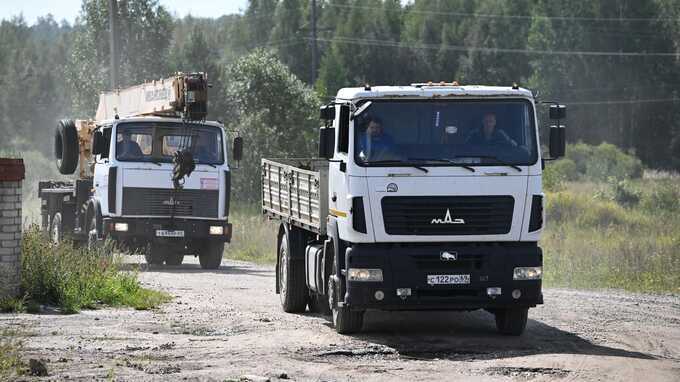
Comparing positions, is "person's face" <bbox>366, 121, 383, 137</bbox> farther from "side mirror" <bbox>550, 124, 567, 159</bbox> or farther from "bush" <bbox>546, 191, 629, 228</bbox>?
"bush" <bbox>546, 191, 629, 228</bbox>

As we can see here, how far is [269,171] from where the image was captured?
19172mm

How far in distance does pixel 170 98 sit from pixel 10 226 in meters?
9.15

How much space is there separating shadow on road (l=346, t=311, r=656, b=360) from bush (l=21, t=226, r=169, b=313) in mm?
3720

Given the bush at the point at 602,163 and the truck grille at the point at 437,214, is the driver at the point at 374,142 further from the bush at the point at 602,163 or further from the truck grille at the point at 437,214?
the bush at the point at 602,163

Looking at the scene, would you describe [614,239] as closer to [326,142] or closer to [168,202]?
[168,202]

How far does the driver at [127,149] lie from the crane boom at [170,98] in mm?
614

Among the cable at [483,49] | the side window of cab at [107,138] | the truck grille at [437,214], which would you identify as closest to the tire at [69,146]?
the side window of cab at [107,138]

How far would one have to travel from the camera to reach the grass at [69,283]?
57.0 feet

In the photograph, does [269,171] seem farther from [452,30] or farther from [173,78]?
[452,30]

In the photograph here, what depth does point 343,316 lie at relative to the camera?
1474 cm

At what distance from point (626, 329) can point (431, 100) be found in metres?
3.76

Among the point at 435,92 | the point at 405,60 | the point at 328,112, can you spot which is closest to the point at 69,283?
the point at 328,112

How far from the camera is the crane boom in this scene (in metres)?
24.9

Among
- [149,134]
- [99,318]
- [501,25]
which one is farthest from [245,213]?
[501,25]
